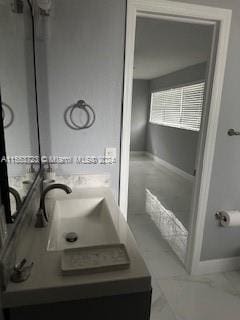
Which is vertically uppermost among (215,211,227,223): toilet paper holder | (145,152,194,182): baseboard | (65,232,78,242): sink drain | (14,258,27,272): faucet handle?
(14,258,27,272): faucet handle

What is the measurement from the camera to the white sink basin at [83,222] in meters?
1.19

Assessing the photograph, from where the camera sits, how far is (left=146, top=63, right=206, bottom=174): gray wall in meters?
4.91

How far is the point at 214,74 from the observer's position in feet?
5.70

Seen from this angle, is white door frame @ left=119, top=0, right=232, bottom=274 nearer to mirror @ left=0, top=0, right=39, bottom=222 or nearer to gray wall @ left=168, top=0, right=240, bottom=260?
gray wall @ left=168, top=0, right=240, bottom=260

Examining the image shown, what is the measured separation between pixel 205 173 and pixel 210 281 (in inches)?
39.5

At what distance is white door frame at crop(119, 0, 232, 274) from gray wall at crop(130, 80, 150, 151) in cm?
589

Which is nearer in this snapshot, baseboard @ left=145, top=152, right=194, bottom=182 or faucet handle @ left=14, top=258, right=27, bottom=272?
faucet handle @ left=14, top=258, right=27, bottom=272

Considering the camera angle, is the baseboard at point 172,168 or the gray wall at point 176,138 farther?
the baseboard at point 172,168

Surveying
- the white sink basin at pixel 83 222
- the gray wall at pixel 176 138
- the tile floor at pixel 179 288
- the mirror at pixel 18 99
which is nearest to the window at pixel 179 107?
the gray wall at pixel 176 138

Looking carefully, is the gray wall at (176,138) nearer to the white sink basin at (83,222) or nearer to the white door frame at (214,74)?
the white door frame at (214,74)

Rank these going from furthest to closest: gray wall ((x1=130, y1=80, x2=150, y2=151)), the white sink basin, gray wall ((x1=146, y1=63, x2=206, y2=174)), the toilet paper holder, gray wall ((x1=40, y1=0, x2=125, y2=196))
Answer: gray wall ((x1=130, y1=80, x2=150, y2=151)) → gray wall ((x1=146, y1=63, x2=206, y2=174)) → the toilet paper holder → gray wall ((x1=40, y1=0, x2=125, y2=196)) → the white sink basin

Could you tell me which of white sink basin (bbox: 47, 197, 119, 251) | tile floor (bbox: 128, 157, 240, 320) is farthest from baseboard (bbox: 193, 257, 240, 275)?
white sink basin (bbox: 47, 197, 119, 251)

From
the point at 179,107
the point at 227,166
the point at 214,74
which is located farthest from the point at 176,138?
the point at 214,74

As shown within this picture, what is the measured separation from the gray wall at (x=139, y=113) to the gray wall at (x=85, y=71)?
19.9 ft
